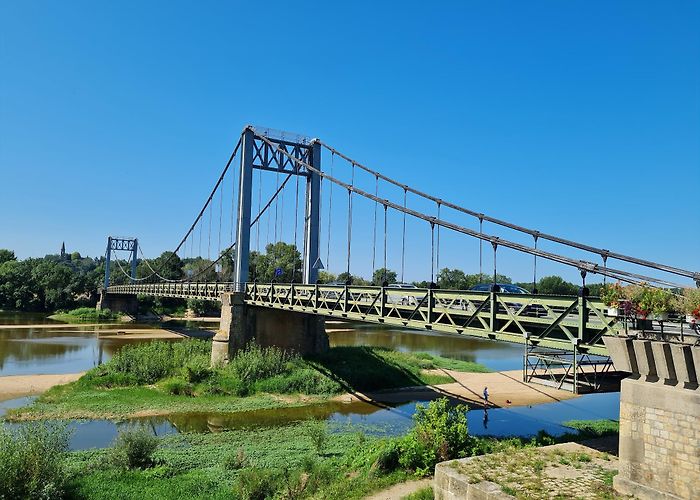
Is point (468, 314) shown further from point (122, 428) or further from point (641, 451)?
point (122, 428)

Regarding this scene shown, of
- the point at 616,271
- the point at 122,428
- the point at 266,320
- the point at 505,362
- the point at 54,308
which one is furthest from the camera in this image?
the point at 54,308

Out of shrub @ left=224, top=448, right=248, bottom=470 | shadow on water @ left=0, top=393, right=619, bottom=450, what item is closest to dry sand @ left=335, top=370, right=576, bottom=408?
shadow on water @ left=0, top=393, right=619, bottom=450

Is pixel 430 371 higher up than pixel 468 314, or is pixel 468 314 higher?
pixel 468 314

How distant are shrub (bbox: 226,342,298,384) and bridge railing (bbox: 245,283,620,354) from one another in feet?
22.8

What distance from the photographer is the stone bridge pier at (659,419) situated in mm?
8281

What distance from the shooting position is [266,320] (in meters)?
29.5

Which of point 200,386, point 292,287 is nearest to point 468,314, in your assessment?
point 292,287

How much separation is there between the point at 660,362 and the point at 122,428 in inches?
684

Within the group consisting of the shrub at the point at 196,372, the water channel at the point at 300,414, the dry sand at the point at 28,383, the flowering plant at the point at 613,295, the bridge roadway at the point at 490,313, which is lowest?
the water channel at the point at 300,414

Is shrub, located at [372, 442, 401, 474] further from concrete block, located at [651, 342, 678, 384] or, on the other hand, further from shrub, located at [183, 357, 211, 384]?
shrub, located at [183, 357, 211, 384]

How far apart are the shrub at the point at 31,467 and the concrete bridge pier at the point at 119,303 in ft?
229

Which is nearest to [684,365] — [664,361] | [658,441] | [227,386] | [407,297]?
[664,361]

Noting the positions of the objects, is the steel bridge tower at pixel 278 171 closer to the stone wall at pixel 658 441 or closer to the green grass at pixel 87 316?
the stone wall at pixel 658 441

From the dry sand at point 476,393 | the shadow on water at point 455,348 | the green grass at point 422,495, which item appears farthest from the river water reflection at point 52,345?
the green grass at point 422,495
